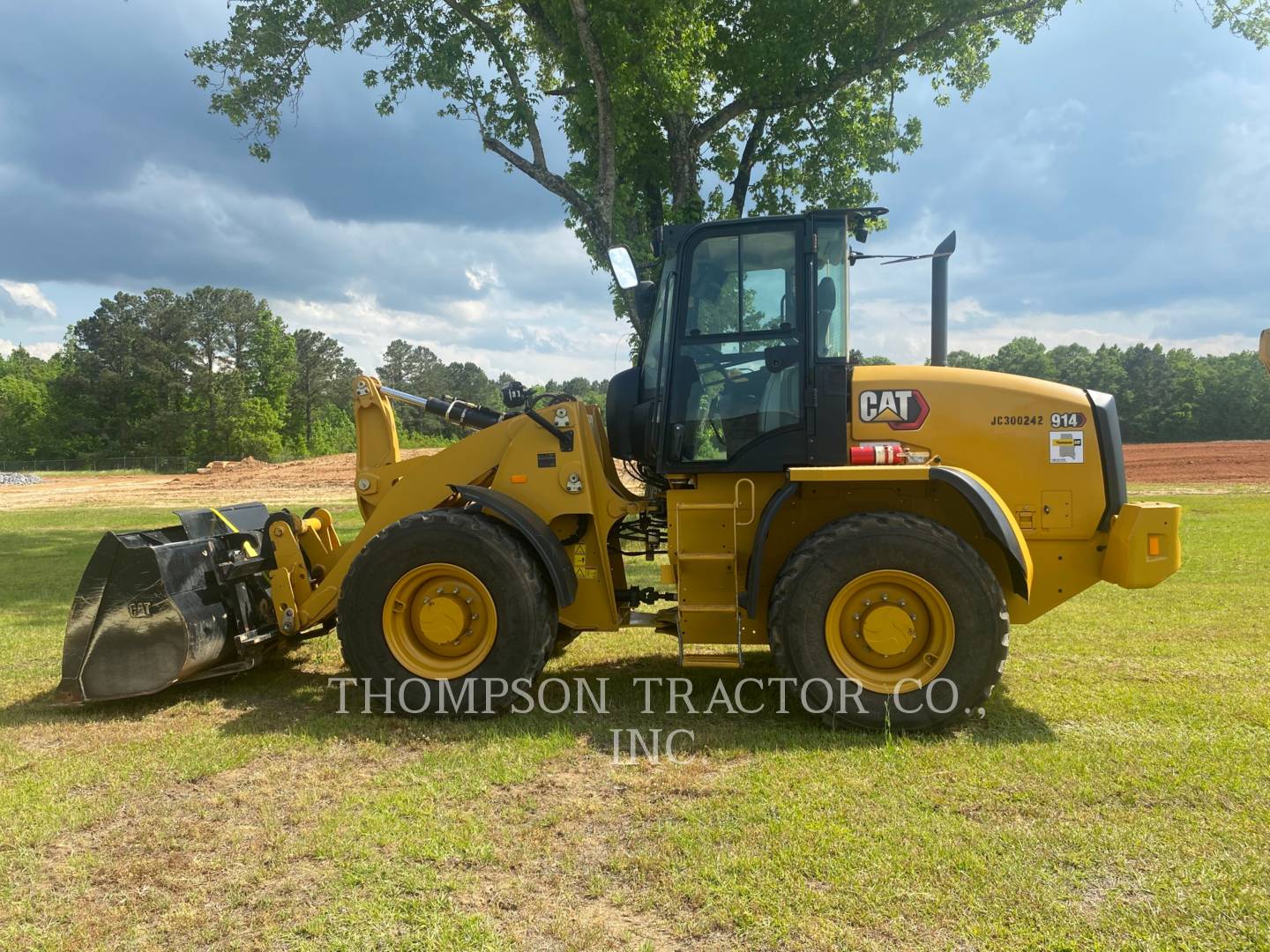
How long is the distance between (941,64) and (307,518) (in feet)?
41.2

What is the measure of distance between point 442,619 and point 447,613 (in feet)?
0.16

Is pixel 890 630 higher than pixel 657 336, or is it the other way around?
pixel 657 336

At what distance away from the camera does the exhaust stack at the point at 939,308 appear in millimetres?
4419

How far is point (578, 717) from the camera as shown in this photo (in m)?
4.48

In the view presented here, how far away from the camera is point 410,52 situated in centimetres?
1250

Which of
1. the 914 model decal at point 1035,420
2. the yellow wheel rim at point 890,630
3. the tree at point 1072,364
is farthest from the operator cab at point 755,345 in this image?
the tree at point 1072,364

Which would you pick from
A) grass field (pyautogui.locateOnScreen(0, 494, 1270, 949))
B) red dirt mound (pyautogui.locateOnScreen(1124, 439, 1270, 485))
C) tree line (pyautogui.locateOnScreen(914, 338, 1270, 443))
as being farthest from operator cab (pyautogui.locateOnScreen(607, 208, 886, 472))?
tree line (pyautogui.locateOnScreen(914, 338, 1270, 443))

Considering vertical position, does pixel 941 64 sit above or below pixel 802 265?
above

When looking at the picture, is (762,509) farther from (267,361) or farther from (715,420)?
(267,361)

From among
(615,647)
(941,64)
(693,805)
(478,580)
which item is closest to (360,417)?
(478,580)

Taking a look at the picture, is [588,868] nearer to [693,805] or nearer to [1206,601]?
[693,805]

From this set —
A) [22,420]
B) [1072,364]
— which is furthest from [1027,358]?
[22,420]

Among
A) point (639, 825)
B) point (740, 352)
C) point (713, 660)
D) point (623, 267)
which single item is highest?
point (623, 267)

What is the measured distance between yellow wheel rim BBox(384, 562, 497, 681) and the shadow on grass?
31 cm
